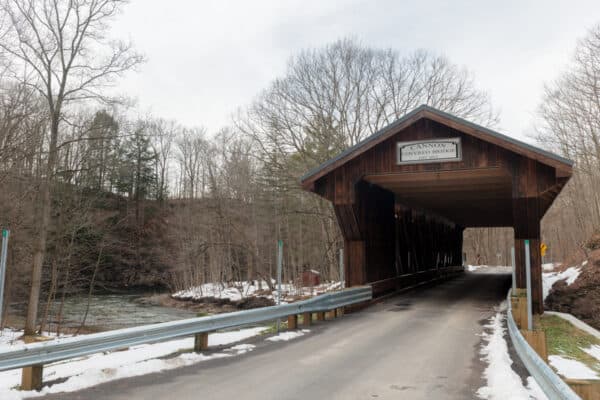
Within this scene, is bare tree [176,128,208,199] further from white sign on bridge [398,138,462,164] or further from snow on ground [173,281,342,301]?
white sign on bridge [398,138,462,164]

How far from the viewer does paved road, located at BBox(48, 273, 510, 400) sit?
5094mm

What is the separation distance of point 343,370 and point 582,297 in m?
12.4

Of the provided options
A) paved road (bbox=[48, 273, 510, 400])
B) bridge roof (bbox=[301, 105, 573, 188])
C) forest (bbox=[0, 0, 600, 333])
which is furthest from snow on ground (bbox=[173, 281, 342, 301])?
paved road (bbox=[48, 273, 510, 400])

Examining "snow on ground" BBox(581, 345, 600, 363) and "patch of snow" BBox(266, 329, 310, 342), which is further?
"snow on ground" BBox(581, 345, 600, 363)

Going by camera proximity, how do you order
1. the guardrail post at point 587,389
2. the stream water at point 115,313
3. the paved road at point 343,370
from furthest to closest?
the stream water at point 115,313
the paved road at point 343,370
the guardrail post at point 587,389

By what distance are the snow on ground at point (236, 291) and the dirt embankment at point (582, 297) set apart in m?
15.2

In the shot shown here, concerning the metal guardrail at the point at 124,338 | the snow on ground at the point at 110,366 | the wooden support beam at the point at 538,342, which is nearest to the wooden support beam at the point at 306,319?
the metal guardrail at the point at 124,338

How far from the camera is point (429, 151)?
482 inches

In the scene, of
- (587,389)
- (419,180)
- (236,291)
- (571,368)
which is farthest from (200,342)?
(236,291)

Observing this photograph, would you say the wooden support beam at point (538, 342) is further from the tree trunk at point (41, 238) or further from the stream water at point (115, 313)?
the stream water at point (115, 313)

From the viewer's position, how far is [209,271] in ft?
122

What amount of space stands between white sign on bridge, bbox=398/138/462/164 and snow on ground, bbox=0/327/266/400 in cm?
688

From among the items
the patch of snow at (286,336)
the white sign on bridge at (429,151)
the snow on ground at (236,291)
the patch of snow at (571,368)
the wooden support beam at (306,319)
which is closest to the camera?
the patch of snow at (571,368)

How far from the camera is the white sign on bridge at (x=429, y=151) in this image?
470 inches
